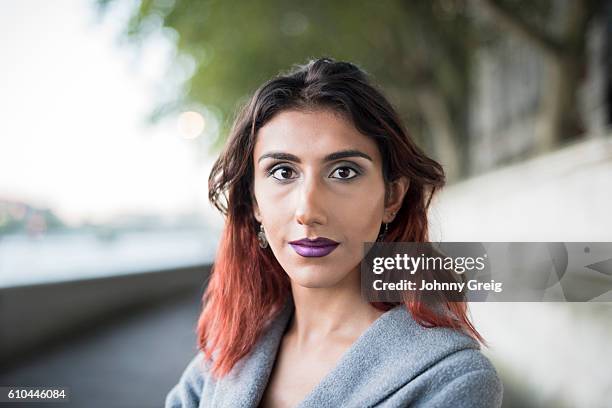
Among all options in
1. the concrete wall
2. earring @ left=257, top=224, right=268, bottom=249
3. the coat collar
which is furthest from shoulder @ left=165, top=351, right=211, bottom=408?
the concrete wall

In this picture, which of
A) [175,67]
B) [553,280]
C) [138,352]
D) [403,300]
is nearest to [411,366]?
[403,300]

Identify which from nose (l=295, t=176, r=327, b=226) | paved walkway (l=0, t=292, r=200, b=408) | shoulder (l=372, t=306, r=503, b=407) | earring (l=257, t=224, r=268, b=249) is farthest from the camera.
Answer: paved walkway (l=0, t=292, r=200, b=408)

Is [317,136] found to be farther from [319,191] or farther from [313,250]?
[313,250]

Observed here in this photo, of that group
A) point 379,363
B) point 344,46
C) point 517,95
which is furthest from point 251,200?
point 517,95

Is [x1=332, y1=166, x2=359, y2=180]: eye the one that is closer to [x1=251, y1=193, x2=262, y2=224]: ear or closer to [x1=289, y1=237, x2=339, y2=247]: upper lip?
[x1=289, y1=237, x2=339, y2=247]: upper lip

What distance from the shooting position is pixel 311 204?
1.06 meters

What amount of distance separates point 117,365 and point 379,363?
2694 millimetres

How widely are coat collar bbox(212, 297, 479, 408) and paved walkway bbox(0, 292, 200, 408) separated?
95 cm

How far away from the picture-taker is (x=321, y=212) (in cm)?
107

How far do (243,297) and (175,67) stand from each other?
19.6ft

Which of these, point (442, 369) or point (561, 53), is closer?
point (442, 369)

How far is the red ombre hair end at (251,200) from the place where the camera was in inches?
43.3

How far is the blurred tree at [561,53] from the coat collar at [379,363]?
359cm

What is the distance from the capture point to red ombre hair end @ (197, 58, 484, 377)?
3.61 ft
